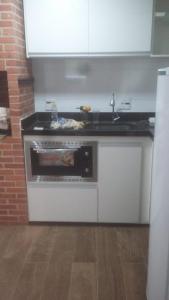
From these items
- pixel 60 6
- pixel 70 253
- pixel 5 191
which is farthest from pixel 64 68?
pixel 70 253

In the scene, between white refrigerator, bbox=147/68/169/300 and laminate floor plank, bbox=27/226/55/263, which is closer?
white refrigerator, bbox=147/68/169/300

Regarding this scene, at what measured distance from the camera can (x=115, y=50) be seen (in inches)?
92.0

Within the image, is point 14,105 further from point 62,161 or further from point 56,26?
point 56,26

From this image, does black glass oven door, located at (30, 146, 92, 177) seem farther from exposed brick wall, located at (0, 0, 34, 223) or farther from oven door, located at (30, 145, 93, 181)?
exposed brick wall, located at (0, 0, 34, 223)

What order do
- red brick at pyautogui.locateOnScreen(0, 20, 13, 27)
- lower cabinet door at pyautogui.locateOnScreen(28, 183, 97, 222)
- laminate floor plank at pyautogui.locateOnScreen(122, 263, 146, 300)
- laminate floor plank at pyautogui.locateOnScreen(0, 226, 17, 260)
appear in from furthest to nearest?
lower cabinet door at pyautogui.locateOnScreen(28, 183, 97, 222) < laminate floor plank at pyautogui.locateOnScreen(0, 226, 17, 260) < red brick at pyautogui.locateOnScreen(0, 20, 13, 27) < laminate floor plank at pyautogui.locateOnScreen(122, 263, 146, 300)

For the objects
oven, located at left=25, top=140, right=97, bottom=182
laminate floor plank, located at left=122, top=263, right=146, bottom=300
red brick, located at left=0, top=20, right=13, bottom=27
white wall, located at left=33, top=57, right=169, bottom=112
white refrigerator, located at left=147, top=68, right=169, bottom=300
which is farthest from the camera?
white wall, located at left=33, top=57, right=169, bottom=112

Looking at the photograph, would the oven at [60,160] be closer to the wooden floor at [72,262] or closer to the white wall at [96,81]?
the wooden floor at [72,262]

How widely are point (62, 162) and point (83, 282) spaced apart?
3.14 ft

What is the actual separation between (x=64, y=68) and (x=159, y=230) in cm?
195

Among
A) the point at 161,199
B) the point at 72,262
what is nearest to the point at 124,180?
the point at 72,262

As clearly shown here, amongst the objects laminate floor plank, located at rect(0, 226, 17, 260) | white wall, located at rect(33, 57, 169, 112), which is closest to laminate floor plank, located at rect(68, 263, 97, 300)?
laminate floor plank, located at rect(0, 226, 17, 260)

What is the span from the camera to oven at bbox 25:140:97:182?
2301mm

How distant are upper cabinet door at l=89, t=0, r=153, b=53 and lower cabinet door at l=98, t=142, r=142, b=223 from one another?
2.74ft

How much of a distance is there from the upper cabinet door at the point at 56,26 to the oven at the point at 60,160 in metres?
0.81
